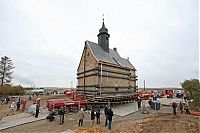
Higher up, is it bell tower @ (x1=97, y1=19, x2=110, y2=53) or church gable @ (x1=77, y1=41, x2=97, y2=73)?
bell tower @ (x1=97, y1=19, x2=110, y2=53)

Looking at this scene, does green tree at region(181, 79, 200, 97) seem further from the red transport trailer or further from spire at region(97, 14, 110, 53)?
the red transport trailer

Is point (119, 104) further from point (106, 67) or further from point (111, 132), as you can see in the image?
point (111, 132)

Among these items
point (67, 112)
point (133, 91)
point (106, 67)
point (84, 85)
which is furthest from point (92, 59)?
point (133, 91)

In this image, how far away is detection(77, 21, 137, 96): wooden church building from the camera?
2463 centimetres

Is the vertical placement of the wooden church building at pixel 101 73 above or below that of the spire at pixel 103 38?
below

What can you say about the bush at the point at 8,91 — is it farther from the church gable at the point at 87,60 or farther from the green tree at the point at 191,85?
the green tree at the point at 191,85

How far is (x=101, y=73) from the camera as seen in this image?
2469 cm

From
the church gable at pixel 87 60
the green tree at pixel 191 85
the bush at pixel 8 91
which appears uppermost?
the church gable at pixel 87 60

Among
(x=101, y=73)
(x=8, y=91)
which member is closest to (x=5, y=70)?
(x=8, y=91)

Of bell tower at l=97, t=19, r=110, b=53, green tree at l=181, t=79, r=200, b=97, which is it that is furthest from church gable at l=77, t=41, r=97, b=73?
green tree at l=181, t=79, r=200, b=97

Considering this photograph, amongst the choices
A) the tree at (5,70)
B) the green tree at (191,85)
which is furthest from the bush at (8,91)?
the green tree at (191,85)

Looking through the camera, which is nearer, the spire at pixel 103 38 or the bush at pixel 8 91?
the spire at pixel 103 38

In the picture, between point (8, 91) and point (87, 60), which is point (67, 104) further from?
point (8, 91)

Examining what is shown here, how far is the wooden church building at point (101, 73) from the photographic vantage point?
80.8ft
